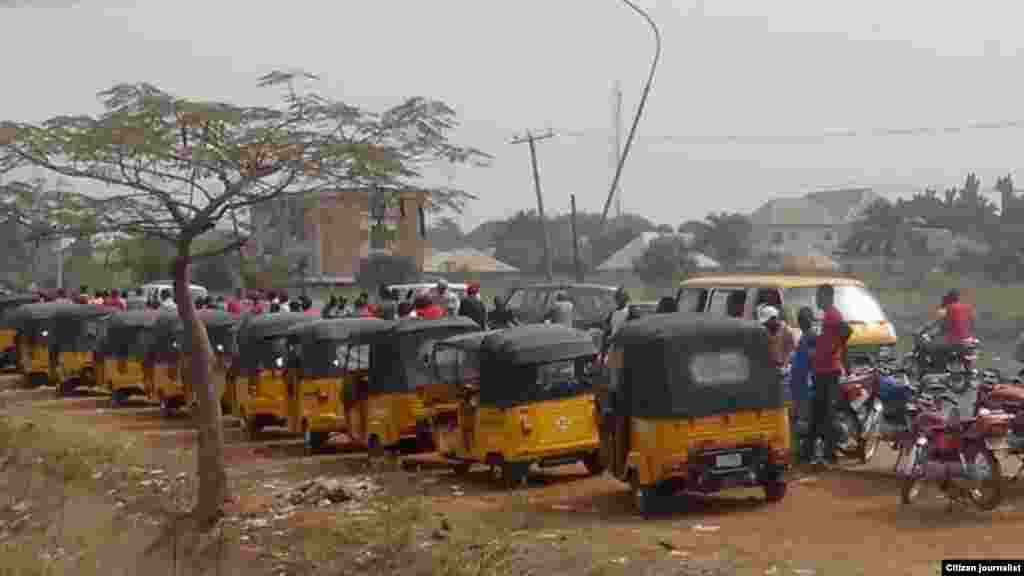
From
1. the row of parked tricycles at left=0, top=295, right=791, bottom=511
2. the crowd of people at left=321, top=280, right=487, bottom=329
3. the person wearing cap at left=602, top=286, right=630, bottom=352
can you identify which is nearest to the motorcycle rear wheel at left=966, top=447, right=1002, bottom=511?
the row of parked tricycles at left=0, top=295, right=791, bottom=511

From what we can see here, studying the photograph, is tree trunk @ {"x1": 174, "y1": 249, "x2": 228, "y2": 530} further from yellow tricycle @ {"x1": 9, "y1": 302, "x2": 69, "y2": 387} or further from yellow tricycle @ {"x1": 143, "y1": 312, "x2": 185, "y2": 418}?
yellow tricycle @ {"x1": 9, "y1": 302, "x2": 69, "y2": 387}

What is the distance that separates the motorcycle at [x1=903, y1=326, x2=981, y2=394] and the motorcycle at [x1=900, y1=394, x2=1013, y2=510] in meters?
2.96

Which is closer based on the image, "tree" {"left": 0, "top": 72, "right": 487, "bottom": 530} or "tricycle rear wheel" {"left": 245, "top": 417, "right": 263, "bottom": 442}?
"tree" {"left": 0, "top": 72, "right": 487, "bottom": 530}

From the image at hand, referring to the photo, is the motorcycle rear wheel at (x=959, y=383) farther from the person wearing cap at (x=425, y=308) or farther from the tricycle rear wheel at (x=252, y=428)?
the tricycle rear wheel at (x=252, y=428)

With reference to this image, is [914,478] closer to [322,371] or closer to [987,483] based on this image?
[987,483]

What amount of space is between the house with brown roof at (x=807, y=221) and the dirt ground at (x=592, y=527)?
35.6 meters

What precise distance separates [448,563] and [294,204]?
4990 mm

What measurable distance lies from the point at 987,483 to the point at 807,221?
53.3 m

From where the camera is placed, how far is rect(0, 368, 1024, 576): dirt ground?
12414mm

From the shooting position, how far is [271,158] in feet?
52.5

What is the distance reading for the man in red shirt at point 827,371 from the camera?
16.7 m

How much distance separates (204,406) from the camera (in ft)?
54.6

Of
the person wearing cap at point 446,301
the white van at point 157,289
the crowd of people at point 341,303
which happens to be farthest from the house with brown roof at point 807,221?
the person wearing cap at point 446,301

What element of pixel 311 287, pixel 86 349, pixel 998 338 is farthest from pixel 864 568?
pixel 311 287
